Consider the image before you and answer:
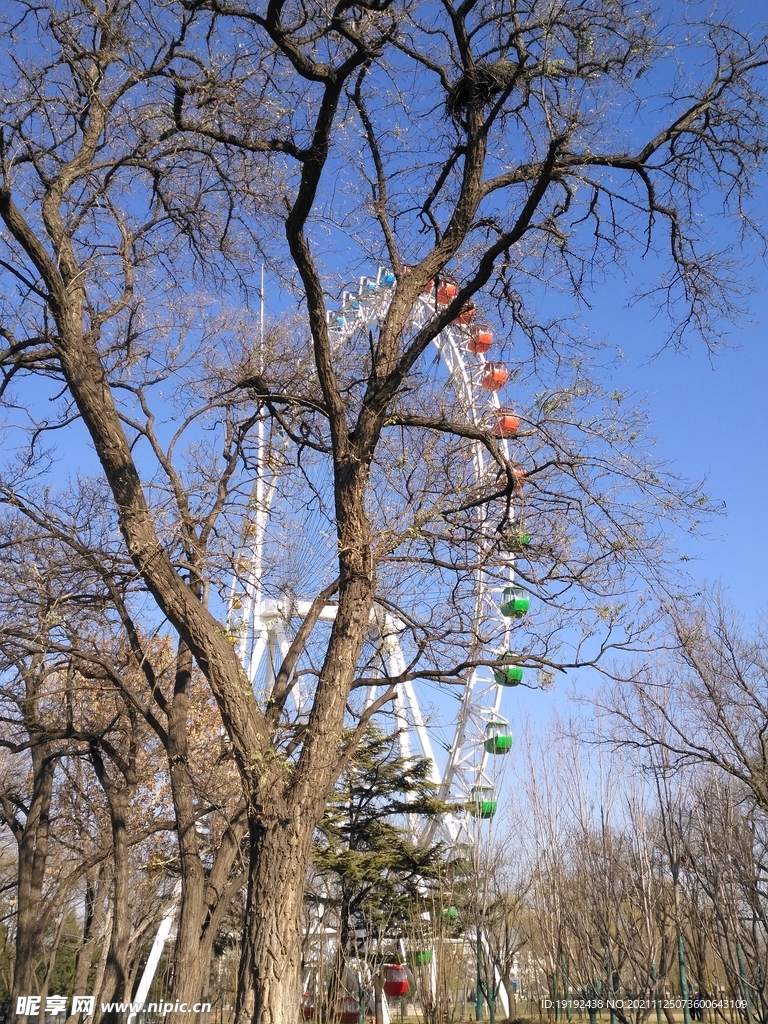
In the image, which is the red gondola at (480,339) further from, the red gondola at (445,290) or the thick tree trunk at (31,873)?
the thick tree trunk at (31,873)

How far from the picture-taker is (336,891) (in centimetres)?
1786

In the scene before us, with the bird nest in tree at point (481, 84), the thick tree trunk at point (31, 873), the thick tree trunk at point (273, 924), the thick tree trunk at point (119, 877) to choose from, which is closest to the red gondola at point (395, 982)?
the thick tree trunk at point (119, 877)

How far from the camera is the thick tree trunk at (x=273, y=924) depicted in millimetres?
4559

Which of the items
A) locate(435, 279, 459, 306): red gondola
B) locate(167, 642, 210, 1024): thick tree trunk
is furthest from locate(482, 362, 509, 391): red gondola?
locate(167, 642, 210, 1024): thick tree trunk

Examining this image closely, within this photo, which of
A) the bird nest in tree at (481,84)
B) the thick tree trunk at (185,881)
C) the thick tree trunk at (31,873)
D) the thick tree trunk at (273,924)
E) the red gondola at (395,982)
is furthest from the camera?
the red gondola at (395,982)

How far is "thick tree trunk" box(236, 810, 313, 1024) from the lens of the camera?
4.56 m

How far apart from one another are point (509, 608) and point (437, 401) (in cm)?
234

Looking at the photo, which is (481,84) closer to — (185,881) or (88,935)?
(185,881)

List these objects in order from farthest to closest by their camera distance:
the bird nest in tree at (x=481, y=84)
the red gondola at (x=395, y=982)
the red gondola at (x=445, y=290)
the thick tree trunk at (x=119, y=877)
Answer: the red gondola at (x=395, y=982) < the thick tree trunk at (x=119, y=877) < the red gondola at (x=445, y=290) < the bird nest in tree at (x=481, y=84)

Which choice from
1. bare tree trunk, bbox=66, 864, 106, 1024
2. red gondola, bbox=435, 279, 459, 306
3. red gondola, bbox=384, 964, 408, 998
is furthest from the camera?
bare tree trunk, bbox=66, 864, 106, 1024

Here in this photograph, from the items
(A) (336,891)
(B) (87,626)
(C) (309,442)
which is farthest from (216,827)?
(C) (309,442)

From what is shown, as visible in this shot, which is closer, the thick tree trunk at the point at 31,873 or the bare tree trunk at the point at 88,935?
the thick tree trunk at the point at 31,873

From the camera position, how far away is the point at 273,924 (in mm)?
4664

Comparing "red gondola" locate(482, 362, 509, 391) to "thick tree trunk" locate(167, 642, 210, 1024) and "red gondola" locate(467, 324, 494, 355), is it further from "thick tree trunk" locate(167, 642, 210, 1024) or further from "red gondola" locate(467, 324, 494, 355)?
"thick tree trunk" locate(167, 642, 210, 1024)
